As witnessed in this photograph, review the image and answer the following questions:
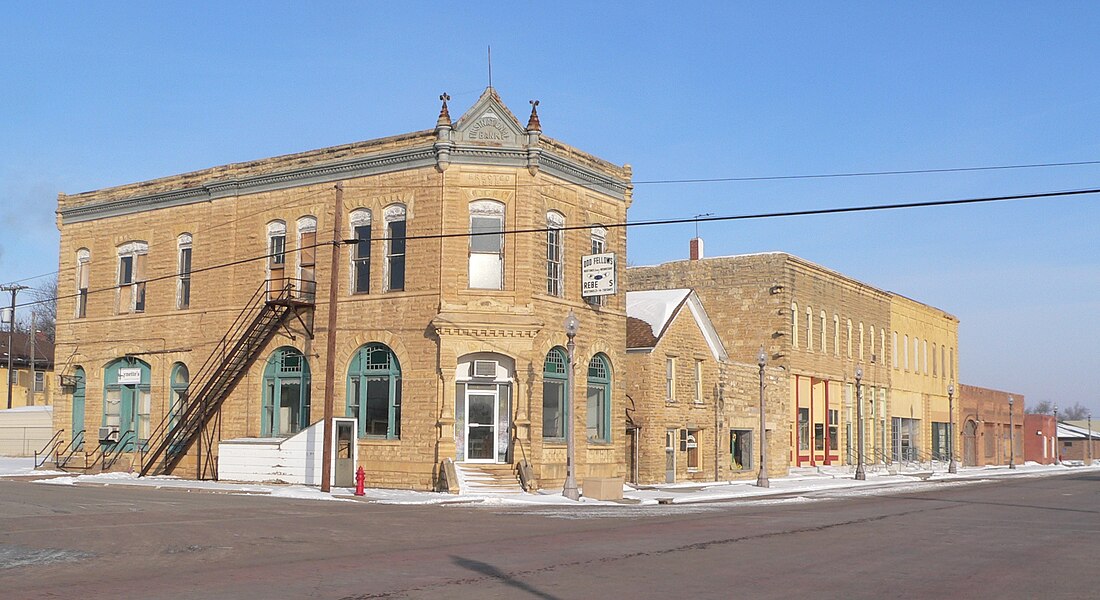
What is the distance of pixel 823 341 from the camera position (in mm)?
52469

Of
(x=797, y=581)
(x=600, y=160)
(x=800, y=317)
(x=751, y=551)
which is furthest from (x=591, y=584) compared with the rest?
(x=800, y=317)

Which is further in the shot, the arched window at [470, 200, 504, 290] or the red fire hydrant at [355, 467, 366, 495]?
the arched window at [470, 200, 504, 290]

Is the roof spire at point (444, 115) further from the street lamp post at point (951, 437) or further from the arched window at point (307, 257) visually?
the street lamp post at point (951, 437)

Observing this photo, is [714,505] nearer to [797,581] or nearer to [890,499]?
[890,499]

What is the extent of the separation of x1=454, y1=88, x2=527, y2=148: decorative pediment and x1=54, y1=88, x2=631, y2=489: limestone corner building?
0.04 meters

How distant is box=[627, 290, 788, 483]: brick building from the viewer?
3631 cm

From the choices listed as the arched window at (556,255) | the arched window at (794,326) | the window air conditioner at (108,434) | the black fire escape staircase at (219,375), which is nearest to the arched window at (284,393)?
the black fire escape staircase at (219,375)

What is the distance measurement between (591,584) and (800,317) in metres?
39.5

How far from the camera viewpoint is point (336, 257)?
30.0 m

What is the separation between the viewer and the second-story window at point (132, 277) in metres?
38.5

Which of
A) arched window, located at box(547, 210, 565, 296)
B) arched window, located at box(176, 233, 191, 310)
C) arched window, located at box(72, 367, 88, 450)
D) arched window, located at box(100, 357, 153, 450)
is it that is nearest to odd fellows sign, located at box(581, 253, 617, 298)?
arched window, located at box(547, 210, 565, 296)

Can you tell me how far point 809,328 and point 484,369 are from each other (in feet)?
79.0

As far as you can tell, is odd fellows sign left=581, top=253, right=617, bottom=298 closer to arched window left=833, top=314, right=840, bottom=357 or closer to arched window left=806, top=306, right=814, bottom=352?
arched window left=806, top=306, right=814, bottom=352

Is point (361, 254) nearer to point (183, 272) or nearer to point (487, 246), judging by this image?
point (487, 246)
